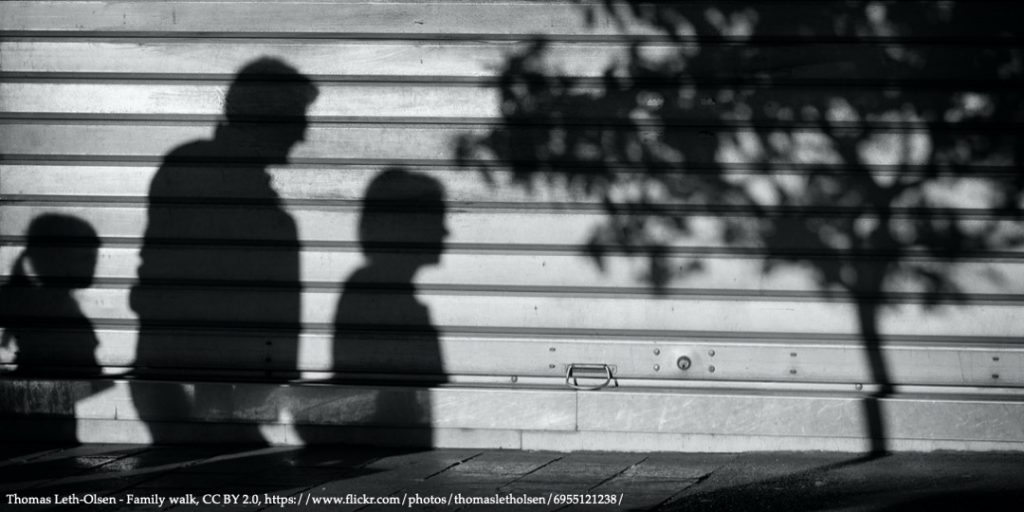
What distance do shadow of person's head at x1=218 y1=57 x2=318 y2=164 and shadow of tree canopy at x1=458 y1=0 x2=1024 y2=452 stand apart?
1244mm

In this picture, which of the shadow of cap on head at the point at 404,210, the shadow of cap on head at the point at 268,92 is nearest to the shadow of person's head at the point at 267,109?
the shadow of cap on head at the point at 268,92

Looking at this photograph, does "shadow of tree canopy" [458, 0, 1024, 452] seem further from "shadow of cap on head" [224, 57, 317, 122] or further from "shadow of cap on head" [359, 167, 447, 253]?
"shadow of cap on head" [224, 57, 317, 122]

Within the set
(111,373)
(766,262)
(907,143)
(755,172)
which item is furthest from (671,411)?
(111,373)

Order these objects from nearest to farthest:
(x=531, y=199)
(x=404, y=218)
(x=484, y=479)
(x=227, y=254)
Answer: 1. (x=484, y=479)
2. (x=531, y=199)
3. (x=404, y=218)
4. (x=227, y=254)

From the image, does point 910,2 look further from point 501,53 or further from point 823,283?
point 501,53

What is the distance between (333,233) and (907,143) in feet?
12.4

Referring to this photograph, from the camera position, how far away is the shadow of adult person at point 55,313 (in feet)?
27.7

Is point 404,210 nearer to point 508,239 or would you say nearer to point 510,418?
point 508,239

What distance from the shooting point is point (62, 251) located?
8453 mm

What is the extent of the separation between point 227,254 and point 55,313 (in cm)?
130

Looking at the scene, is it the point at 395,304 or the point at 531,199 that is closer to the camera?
the point at 531,199

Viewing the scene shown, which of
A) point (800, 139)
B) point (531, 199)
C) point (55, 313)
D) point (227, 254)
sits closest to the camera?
point (800, 139)

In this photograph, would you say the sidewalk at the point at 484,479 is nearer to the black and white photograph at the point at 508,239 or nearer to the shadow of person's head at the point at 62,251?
the black and white photograph at the point at 508,239

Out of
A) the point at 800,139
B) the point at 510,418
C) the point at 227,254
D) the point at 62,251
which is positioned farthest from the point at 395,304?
the point at 800,139
